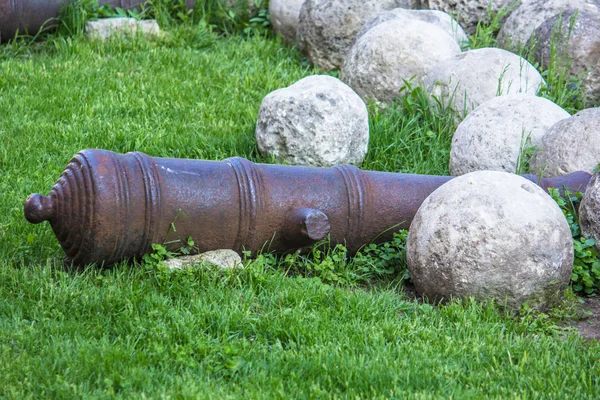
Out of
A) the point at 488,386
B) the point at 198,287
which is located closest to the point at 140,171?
the point at 198,287

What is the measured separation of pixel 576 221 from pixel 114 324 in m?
2.92

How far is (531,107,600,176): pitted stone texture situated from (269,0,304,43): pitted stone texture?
4.55 metres

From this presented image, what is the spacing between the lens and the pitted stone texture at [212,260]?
15.6 ft

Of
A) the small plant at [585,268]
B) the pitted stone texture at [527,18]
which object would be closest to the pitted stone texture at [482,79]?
the pitted stone texture at [527,18]

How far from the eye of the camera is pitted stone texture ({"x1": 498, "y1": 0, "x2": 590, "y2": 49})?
316 inches

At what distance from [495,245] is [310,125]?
2468 mm

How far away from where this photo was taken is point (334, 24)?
912cm

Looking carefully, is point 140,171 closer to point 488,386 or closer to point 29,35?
point 488,386

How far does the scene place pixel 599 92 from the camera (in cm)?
765

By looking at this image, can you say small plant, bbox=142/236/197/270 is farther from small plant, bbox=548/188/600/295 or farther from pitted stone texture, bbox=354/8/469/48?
pitted stone texture, bbox=354/8/469/48

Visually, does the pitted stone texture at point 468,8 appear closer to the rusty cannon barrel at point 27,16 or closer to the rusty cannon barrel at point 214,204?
the rusty cannon barrel at point 214,204

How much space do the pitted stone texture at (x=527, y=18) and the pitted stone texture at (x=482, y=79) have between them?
87cm

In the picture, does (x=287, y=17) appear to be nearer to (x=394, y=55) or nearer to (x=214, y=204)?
(x=394, y=55)

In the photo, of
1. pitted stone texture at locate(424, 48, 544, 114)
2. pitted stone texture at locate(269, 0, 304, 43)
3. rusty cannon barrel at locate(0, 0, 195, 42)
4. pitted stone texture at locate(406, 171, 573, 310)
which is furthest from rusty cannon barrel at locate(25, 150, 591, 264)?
rusty cannon barrel at locate(0, 0, 195, 42)
